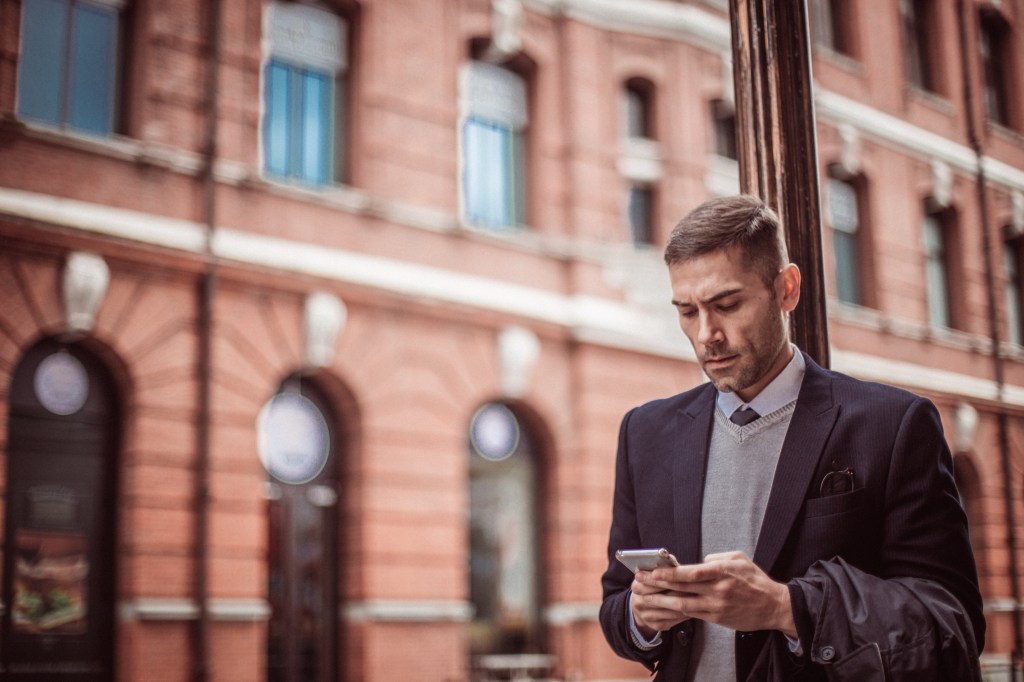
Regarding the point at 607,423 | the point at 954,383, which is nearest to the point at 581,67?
the point at 607,423

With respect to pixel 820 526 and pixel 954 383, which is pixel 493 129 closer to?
pixel 954 383

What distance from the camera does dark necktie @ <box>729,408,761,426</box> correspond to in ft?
6.29

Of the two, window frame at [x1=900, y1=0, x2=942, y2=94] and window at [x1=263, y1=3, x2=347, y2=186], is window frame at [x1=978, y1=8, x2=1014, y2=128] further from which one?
window at [x1=263, y1=3, x2=347, y2=186]

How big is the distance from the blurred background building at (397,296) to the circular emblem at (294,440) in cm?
2

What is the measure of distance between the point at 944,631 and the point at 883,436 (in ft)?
0.96

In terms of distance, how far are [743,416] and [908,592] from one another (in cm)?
40

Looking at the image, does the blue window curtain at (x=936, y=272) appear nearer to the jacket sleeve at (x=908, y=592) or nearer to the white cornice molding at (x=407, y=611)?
the white cornice molding at (x=407, y=611)

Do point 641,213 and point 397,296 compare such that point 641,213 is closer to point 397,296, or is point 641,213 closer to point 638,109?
point 638,109

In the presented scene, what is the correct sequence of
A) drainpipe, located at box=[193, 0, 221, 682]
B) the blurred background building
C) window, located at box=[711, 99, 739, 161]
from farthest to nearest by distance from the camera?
window, located at box=[711, 99, 739, 161] < drainpipe, located at box=[193, 0, 221, 682] < the blurred background building

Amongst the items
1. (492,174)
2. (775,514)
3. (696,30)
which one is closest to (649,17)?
(696,30)

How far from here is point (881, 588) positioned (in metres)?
1.65

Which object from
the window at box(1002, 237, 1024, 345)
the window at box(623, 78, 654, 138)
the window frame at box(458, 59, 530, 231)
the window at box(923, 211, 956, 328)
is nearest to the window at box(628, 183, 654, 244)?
the window at box(623, 78, 654, 138)

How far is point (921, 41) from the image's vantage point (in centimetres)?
1124

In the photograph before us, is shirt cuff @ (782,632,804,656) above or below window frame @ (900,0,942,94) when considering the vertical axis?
below
